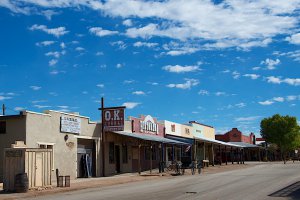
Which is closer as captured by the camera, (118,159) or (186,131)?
(118,159)

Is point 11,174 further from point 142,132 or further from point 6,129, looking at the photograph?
point 142,132

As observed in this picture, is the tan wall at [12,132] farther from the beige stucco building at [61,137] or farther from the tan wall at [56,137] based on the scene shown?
the tan wall at [56,137]

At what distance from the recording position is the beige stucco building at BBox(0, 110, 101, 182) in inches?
993

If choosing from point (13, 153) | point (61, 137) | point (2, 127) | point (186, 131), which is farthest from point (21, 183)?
point (186, 131)

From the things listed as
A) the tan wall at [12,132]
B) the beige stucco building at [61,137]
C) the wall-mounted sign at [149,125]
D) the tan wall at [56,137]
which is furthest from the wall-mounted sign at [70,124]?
the wall-mounted sign at [149,125]

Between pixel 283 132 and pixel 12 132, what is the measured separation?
6936 cm

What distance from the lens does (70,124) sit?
95.2 ft

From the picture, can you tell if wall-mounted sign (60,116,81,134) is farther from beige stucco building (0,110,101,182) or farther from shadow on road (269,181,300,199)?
shadow on road (269,181,300,199)

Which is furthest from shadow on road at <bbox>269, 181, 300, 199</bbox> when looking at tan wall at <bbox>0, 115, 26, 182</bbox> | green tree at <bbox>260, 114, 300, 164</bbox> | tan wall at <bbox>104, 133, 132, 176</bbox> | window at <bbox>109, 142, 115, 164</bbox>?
→ green tree at <bbox>260, 114, 300, 164</bbox>

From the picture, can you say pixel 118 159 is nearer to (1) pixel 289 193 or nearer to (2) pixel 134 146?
(2) pixel 134 146

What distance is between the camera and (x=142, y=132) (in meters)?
39.7

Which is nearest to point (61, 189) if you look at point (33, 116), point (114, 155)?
point (33, 116)

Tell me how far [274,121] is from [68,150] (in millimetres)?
65188

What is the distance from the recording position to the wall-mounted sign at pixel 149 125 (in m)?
40.0
